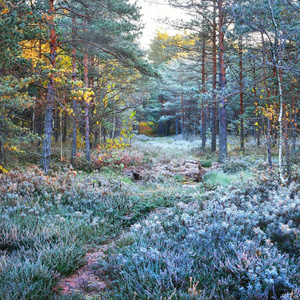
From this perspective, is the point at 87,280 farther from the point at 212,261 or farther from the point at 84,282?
the point at 212,261

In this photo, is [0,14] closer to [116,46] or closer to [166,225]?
[116,46]

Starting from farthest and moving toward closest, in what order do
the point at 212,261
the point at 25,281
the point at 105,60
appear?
the point at 105,60, the point at 212,261, the point at 25,281

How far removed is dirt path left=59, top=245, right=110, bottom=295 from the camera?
279 centimetres

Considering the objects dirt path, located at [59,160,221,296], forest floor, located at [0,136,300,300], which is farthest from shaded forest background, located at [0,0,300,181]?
dirt path, located at [59,160,221,296]

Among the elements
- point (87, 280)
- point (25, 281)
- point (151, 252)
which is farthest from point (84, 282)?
point (151, 252)

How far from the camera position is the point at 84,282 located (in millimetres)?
2893

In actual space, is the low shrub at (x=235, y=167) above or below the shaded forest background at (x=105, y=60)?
below

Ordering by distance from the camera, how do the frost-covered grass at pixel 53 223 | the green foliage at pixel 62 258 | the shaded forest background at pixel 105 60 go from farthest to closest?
the shaded forest background at pixel 105 60 < the green foliage at pixel 62 258 < the frost-covered grass at pixel 53 223

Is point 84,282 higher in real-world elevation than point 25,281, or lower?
lower

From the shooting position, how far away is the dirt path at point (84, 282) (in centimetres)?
279

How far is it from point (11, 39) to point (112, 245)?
513 centimetres

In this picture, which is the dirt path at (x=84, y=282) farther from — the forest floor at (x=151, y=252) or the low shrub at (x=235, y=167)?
the low shrub at (x=235, y=167)

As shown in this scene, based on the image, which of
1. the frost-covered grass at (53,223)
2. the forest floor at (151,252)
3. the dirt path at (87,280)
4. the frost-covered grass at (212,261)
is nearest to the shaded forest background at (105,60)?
the frost-covered grass at (53,223)

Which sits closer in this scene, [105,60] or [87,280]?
[87,280]
